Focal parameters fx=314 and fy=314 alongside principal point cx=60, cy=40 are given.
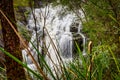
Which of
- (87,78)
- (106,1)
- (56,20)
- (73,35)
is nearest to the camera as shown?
(87,78)

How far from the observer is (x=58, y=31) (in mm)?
9617

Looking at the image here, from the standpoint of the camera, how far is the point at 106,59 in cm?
105

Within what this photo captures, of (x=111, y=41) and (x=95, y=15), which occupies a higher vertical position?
(x=95, y=15)

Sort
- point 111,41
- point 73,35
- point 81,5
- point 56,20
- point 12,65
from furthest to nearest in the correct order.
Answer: point 56,20, point 73,35, point 81,5, point 111,41, point 12,65

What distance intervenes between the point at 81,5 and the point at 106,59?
356cm

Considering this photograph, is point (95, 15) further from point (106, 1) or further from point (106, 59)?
point (106, 59)

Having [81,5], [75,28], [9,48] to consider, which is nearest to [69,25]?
[75,28]

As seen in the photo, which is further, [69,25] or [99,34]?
[69,25]

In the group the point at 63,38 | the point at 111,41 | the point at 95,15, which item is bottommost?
the point at 63,38

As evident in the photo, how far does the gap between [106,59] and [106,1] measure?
2.60 m

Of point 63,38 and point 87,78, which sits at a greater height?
point 87,78

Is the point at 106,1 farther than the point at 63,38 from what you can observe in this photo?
No

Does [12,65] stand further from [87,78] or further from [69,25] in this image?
[69,25]

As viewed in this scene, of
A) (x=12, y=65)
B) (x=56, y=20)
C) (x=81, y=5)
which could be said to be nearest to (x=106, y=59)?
(x=12, y=65)
